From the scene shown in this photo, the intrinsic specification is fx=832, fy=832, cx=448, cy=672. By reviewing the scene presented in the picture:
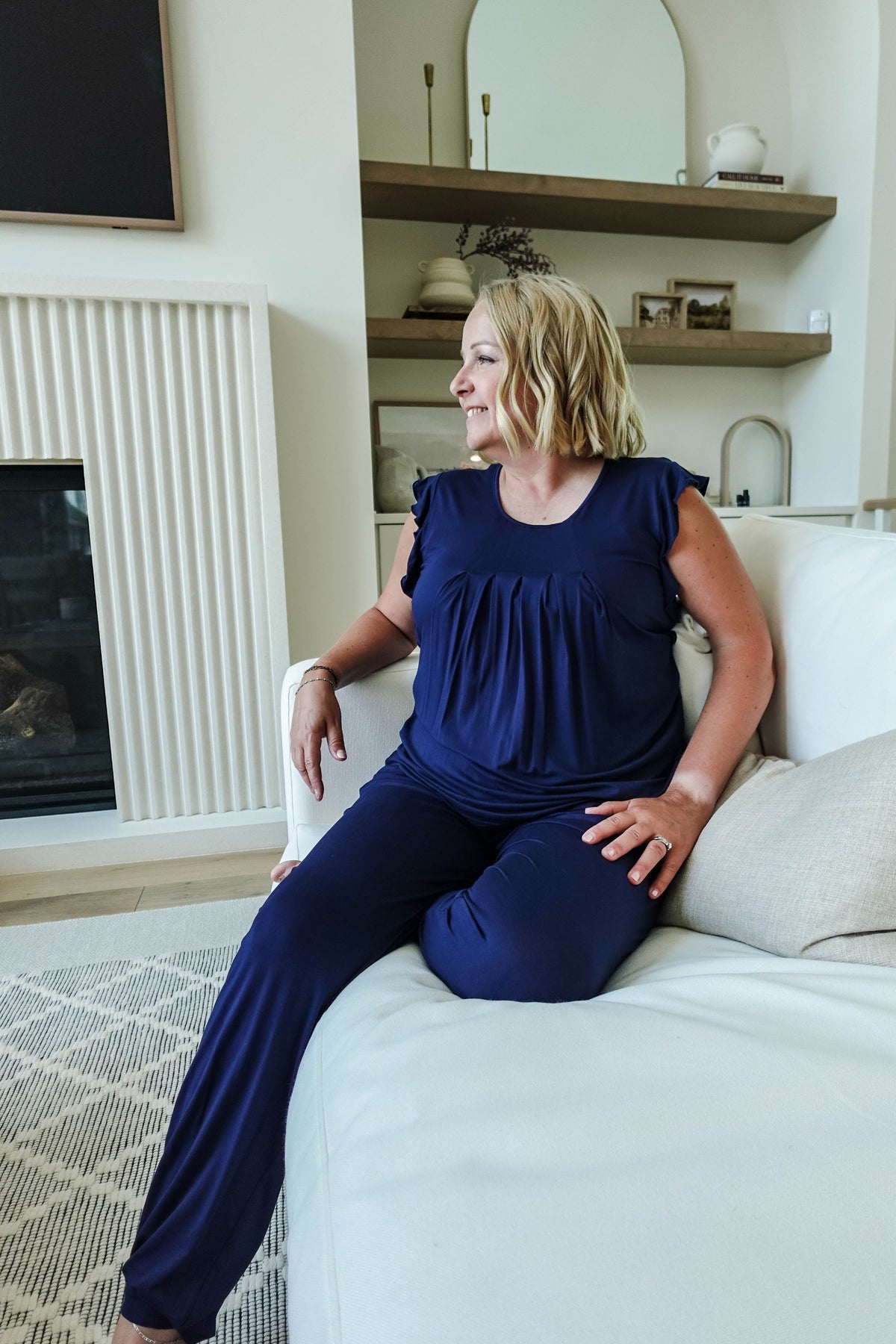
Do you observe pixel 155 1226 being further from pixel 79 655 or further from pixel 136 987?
pixel 79 655

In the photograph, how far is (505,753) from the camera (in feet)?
3.34

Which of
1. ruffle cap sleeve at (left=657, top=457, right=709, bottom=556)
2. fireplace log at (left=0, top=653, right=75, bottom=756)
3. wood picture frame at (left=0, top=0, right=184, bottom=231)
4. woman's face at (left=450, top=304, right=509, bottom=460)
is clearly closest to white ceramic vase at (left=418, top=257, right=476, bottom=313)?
wood picture frame at (left=0, top=0, right=184, bottom=231)

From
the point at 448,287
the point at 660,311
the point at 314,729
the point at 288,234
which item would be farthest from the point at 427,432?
the point at 314,729

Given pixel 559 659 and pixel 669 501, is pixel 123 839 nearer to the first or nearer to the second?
pixel 559 659

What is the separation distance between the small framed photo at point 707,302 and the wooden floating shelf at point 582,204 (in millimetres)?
153

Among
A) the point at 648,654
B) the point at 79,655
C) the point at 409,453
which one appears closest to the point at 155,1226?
the point at 648,654

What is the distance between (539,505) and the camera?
114 centimetres

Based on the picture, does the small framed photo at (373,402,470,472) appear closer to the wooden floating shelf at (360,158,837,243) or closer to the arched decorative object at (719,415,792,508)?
the wooden floating shelf at (360,158,837,243)

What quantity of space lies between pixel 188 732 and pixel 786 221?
251cm

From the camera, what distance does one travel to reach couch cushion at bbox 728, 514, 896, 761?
0.96 metres

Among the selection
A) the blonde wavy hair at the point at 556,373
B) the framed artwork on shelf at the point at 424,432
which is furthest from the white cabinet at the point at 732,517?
the blonde wavy hair at the point at 556,373

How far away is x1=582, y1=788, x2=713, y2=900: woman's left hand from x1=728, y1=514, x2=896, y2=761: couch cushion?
0.72ft

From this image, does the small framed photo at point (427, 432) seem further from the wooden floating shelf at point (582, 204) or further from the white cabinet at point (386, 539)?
the wooden floating shelf at point (582, 204)

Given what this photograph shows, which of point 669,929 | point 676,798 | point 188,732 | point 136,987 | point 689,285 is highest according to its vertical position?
point 689,285
